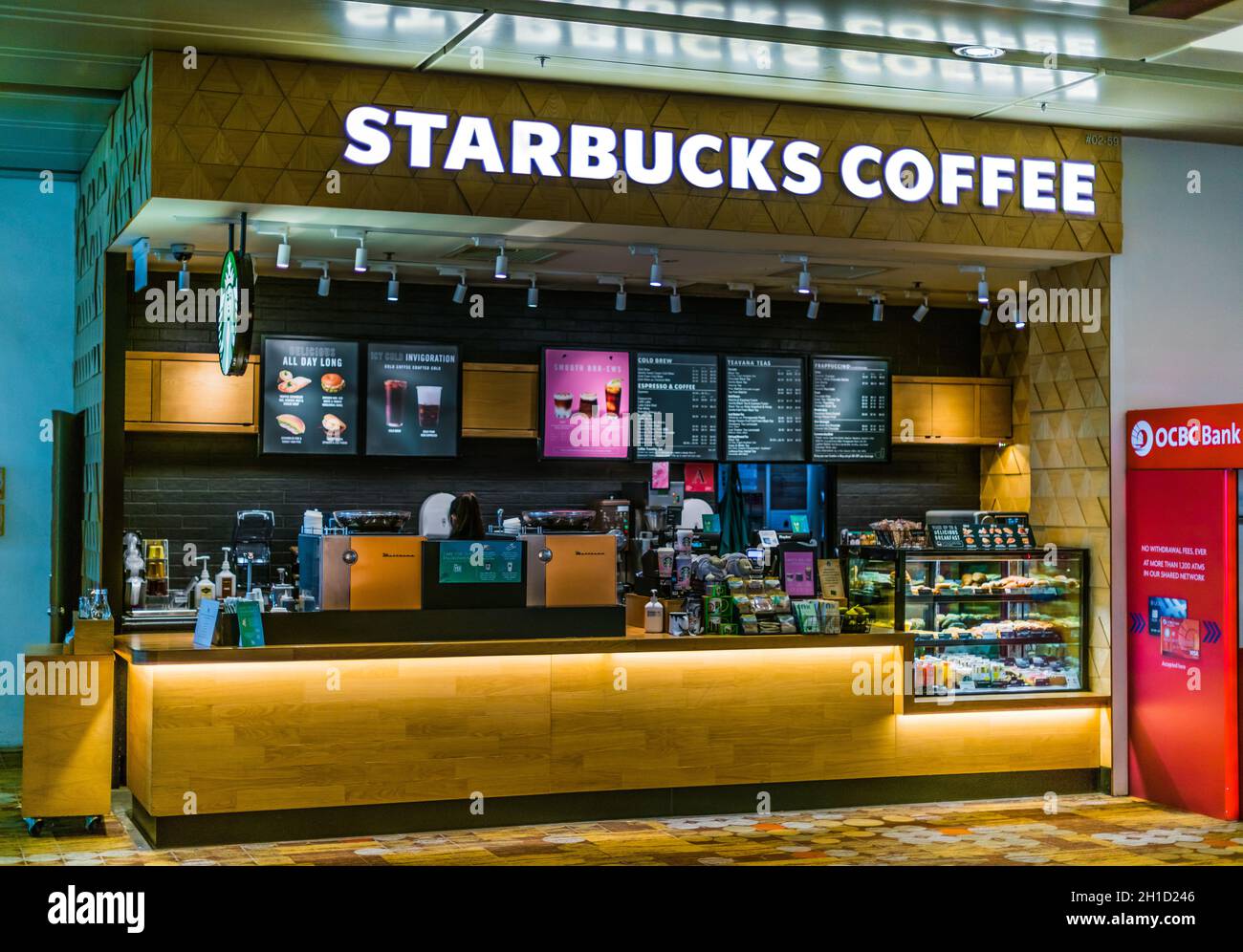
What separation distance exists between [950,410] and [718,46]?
4810mm

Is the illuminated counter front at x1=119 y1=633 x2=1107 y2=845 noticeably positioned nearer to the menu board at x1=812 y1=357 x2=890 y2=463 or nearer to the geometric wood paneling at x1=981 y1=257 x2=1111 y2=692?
the geometric wood paneling at x1=981 y1=257 x2=1111 y2=692

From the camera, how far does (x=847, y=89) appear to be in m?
6.70

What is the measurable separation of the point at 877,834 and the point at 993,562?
1869mm

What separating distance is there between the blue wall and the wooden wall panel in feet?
7.44

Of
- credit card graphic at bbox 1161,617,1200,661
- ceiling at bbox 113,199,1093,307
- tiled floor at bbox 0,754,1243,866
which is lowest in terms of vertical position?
tiled floor at bbox 0,754,1243,866

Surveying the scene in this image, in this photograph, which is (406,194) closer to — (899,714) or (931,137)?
(931,137)

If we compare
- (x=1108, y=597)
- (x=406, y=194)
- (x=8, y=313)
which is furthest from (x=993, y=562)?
(x=8, y=313)

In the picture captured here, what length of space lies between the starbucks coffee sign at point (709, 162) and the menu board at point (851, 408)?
104 inches

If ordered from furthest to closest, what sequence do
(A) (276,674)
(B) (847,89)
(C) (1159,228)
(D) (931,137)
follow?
(C) (1159,228) → (D) (931,137) → (B) (847,89) → (A) (276,674)

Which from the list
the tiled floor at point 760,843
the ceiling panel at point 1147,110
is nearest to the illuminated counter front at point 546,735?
the tiled floor at point 760,843

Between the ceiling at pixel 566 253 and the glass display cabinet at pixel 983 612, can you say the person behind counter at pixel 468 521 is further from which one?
the glass display cabinet at pixel 983 612

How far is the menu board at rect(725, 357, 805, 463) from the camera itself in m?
9.63

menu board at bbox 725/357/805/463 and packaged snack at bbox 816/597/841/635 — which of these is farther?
menu board at bbox 725/357/805/463

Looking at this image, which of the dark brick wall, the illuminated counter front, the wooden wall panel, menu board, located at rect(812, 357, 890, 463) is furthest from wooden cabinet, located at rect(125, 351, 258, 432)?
menu board, located at rect(812, 357, 890, 463)
